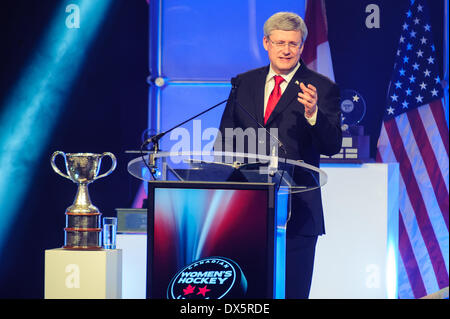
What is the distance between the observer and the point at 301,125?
258 cm

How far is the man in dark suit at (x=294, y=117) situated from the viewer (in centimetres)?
246

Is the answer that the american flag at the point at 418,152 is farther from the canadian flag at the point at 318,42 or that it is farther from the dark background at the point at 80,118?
the dark background at the point at 80,118

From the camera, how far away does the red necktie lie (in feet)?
8.67

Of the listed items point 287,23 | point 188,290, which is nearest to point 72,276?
point 188,290

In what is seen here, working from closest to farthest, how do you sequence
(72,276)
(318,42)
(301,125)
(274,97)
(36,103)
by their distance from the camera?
(72,276) → (301,125) → (274,97) → (36,103) → (318,42)

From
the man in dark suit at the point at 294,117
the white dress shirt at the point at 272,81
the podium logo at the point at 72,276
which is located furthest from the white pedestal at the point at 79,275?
the white dress shirt at the point at 272,81

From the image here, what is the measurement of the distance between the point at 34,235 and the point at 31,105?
0.88m

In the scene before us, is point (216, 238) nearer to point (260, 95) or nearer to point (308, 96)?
point (308, 96)

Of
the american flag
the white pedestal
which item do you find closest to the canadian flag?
the american flag

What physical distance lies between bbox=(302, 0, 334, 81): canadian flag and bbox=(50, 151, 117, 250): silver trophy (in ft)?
8.31

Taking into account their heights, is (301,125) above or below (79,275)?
above

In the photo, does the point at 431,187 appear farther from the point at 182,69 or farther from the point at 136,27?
the point at 136,27

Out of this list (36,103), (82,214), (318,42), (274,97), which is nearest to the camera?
(82,214)

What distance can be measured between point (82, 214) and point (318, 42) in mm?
2744
